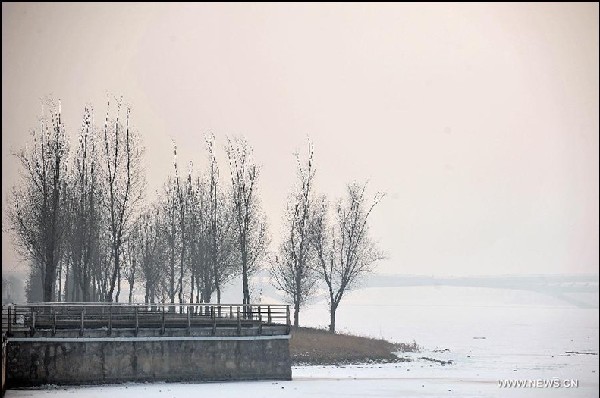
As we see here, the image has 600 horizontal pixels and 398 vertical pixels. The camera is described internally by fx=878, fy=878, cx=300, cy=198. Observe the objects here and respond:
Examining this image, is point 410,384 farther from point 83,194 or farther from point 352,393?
point 83,194

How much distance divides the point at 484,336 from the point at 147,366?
56.0m

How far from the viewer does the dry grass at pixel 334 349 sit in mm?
54219

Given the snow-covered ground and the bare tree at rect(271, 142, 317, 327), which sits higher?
the bare tree at rect(271, 142, 317, 327)

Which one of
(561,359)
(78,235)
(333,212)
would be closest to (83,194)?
(78,235)

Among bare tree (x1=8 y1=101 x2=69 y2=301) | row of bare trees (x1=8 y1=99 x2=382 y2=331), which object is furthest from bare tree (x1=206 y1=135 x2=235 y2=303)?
bare tree (x1=8 y1=101 x2=69 y2=301)

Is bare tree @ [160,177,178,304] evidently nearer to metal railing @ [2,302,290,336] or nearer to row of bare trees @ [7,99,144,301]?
row of bare trees @ [7,99,144,301]

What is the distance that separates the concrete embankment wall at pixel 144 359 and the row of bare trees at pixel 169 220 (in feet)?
47.8

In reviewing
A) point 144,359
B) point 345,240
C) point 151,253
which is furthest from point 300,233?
point 144,359

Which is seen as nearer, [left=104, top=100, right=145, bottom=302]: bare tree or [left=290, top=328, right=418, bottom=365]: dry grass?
[left=290, top=328, right=418, bottom=365]: dry grass

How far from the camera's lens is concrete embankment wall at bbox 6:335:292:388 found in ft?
126

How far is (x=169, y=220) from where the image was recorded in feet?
244

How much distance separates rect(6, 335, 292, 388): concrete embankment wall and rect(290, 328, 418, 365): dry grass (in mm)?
11232

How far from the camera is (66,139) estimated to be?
55969mm

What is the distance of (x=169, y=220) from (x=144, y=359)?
34.9 metres
